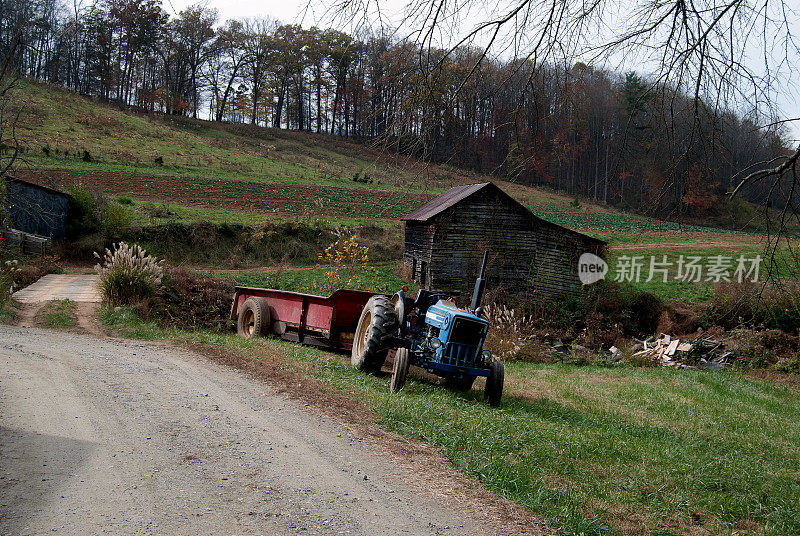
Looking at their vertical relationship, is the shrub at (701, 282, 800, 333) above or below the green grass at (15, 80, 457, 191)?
below

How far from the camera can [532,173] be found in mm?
6152

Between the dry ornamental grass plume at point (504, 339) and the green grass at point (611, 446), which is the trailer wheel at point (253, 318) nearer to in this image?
the green grass at point (611, 446)

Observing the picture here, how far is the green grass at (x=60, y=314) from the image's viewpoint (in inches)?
559

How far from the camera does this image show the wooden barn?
28828 millimetres

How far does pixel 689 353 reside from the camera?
2105cm

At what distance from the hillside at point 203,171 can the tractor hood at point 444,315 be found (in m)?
21.5

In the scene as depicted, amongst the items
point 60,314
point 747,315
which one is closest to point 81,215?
point 60,314

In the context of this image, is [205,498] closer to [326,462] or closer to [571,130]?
[326,462]

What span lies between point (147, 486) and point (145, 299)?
514 inches

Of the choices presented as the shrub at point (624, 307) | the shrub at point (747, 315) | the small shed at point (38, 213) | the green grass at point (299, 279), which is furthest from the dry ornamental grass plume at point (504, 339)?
the small shed at point (38, 213)

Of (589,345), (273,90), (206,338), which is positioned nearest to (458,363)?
(206,338)

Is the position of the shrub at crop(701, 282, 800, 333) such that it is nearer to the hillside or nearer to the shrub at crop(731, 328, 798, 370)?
the shrub at crop(731, 328, 798, 370)

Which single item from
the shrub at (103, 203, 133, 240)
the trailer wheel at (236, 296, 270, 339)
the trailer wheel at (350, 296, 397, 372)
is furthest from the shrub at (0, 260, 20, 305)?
the trailer wheel at (350, 296, 397, 372)

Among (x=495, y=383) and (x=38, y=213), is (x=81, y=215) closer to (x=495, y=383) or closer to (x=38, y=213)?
(x=38, y=213)
